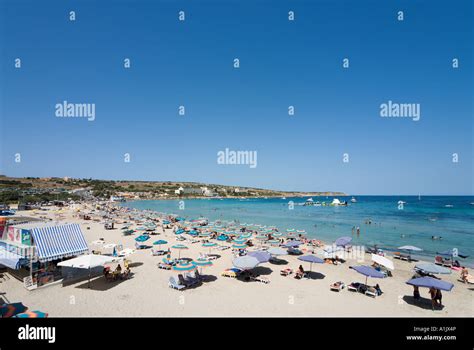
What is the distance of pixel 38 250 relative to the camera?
41.6ft

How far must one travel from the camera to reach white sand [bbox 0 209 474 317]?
1026 cm

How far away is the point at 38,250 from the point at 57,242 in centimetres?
98

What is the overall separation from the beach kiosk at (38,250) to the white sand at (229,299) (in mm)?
716

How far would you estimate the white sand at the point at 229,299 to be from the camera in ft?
33.7

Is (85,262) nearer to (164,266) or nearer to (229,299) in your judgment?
(164,266)

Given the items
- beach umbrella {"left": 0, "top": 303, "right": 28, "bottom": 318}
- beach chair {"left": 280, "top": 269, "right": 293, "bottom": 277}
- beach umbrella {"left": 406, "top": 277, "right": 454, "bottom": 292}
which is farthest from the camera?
beach chair {"left": 280, "top": 269, "right": 293, "bottom": 277}

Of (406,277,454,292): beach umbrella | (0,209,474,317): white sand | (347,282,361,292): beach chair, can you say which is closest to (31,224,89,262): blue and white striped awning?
(0,209,474,317): white sand

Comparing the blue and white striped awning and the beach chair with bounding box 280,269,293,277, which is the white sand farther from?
the blue and white striped awning

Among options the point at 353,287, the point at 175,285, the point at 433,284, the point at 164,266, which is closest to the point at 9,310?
the point at 175,285

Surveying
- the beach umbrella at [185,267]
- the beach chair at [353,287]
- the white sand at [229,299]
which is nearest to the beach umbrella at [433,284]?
the white sand at [229,299]

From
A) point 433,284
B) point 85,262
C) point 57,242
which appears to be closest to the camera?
point 433,284

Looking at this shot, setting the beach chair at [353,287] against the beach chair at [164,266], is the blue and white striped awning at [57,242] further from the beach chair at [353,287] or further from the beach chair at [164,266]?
the beach chair at [353,287]

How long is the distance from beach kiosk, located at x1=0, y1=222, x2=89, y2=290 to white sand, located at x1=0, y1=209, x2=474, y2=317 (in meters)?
0.72
